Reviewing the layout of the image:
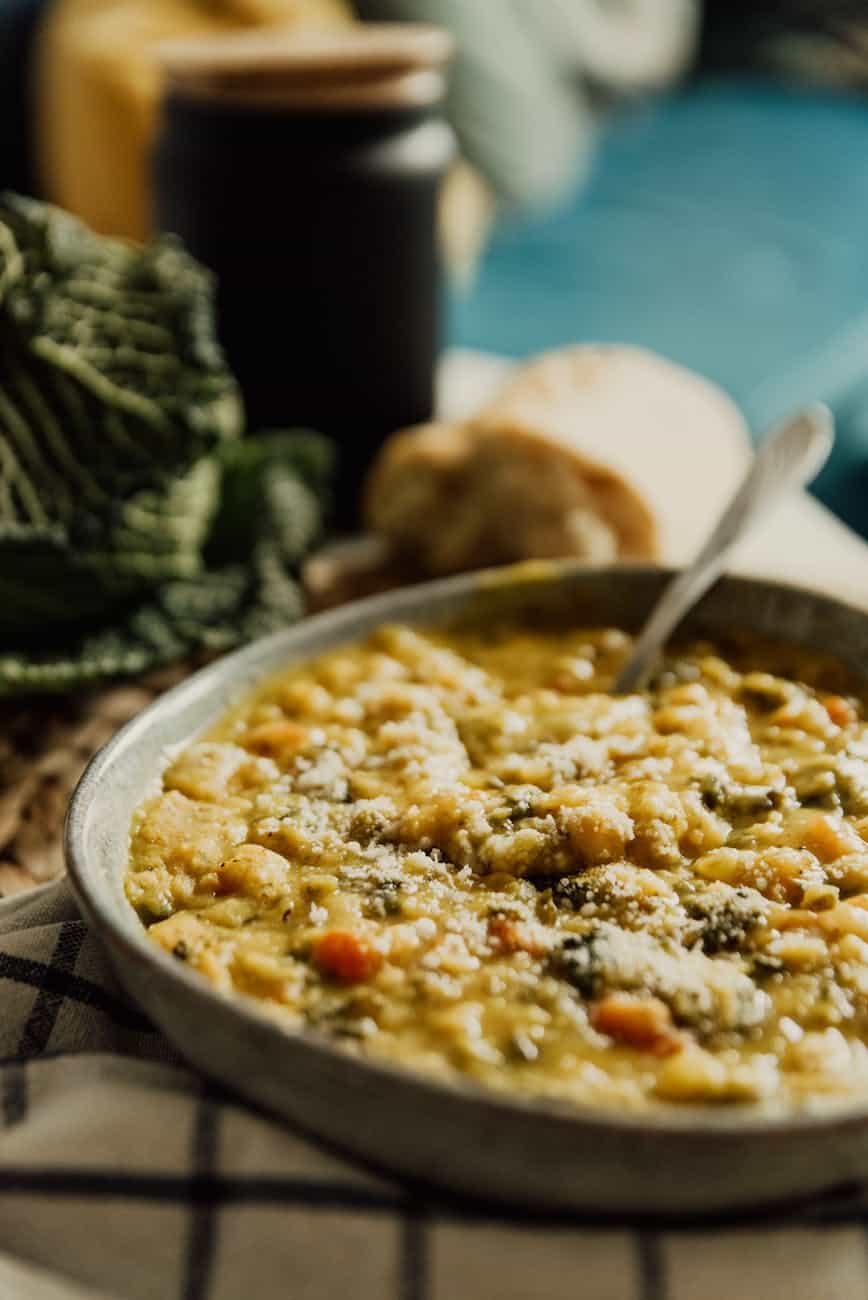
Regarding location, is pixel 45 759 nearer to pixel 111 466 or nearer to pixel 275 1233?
pixel 111 466

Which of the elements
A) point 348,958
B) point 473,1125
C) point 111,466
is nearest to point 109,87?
point 111,466

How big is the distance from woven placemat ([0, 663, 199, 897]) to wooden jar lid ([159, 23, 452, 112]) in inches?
45.1

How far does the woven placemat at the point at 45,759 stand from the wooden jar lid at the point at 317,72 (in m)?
1.14

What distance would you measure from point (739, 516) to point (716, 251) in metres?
4.79

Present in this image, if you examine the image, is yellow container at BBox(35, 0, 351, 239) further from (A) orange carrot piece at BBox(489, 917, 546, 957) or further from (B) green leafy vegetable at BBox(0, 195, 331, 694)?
(A) orange carrot piece at BBox(489, 917, 546, 957)

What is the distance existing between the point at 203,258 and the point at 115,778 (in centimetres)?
166

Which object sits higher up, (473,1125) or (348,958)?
(473,1125)

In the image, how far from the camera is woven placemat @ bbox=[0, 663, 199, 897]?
209 centimetres

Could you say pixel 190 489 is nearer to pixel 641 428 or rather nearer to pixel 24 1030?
pixel 641 428

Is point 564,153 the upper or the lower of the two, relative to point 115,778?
lower

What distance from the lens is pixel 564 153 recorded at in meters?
6.63

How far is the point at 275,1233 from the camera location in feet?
4.19

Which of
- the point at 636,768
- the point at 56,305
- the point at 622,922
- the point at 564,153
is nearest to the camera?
the point at 622,922

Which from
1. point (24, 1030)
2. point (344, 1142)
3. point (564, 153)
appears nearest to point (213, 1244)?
point (344, 1142)
